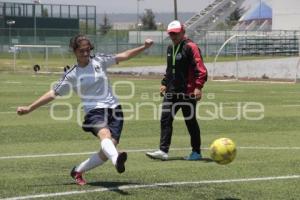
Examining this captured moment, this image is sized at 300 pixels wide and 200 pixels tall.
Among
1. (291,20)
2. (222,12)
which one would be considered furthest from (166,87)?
(291,20)

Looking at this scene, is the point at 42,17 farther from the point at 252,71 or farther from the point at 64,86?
the point at 64,86

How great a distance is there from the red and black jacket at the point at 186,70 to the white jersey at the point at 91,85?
233cm

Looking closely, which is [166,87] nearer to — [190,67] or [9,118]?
[190,67]

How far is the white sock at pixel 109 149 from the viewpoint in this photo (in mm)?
8289

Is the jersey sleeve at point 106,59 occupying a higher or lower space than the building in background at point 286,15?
lower

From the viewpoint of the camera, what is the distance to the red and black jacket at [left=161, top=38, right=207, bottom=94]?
1102 cm

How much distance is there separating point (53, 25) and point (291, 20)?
94.5 feet

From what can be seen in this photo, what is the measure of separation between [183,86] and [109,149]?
9.89 ft

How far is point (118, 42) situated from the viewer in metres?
73.1

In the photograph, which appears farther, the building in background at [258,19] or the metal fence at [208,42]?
the building in background at [258,19]

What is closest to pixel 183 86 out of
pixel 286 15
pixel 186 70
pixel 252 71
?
pixel 186 70

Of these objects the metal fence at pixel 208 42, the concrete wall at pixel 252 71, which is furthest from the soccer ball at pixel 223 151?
the metal fence at pixel 208 42

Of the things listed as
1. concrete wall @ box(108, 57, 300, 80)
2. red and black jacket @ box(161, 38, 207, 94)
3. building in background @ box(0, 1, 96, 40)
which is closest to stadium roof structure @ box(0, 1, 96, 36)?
building in background @ box(0, 1, 96, 40)

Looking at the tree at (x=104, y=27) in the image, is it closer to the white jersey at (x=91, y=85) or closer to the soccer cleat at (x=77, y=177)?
the white jersey at (x=91, y=85)
